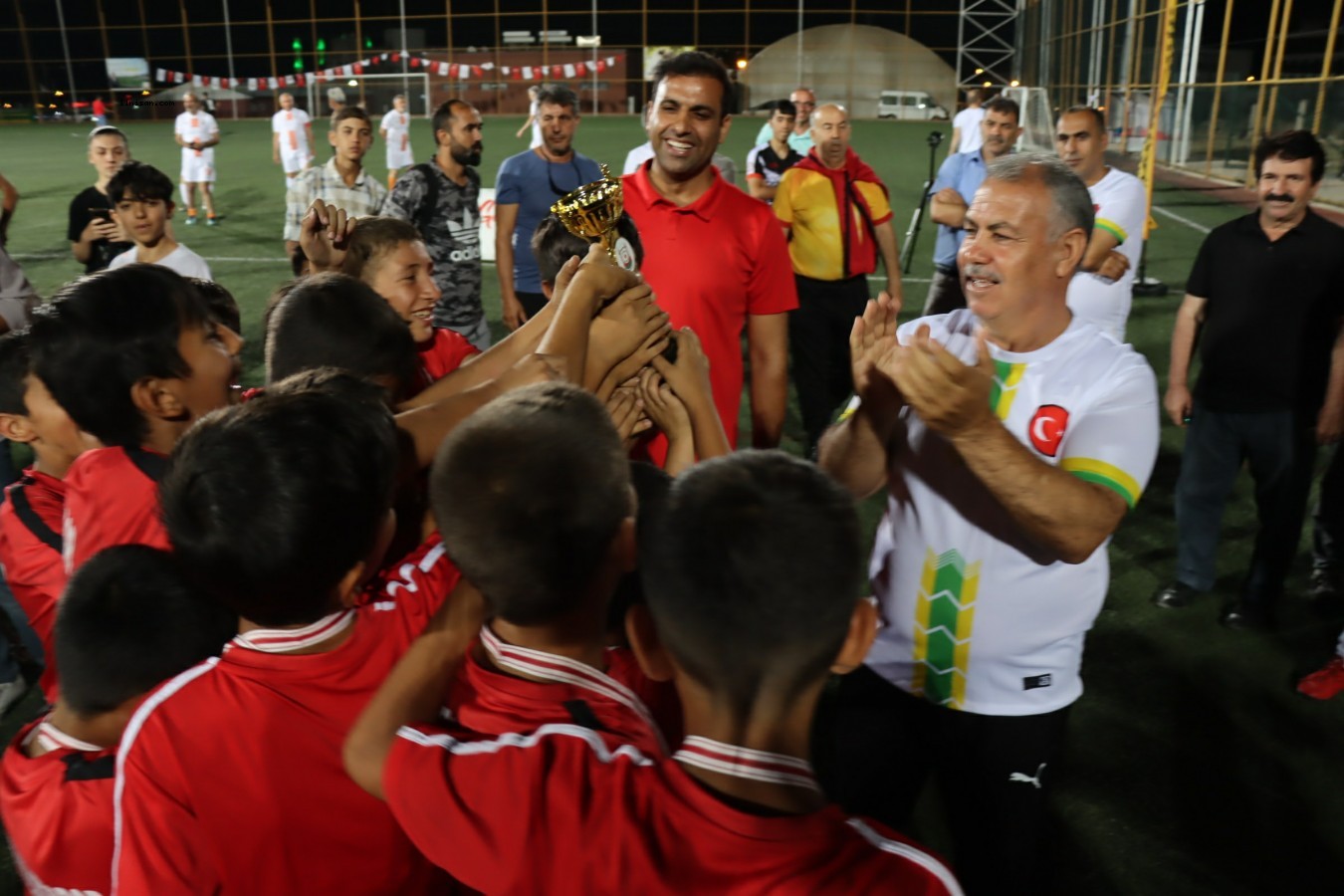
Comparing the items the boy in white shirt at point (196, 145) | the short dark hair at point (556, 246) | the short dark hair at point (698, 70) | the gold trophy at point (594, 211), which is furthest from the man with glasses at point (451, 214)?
the boy in white shirt at point (196, 145)

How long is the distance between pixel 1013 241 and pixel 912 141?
2913 centimetres

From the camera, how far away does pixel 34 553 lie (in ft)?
7.38

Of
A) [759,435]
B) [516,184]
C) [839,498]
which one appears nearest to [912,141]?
[516,184]

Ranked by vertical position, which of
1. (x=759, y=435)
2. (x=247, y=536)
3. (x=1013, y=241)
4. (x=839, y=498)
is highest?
(x=1013, y=241)

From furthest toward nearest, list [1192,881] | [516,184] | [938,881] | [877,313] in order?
[516,184], [1192,881], [877,313], [938,881]

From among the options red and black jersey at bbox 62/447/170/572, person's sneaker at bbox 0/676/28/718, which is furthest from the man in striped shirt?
red and black jersey at bbox 62/447/170/572

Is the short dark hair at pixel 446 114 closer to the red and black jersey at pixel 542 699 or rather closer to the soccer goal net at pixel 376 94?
the red and black jersey at pixel 542 699

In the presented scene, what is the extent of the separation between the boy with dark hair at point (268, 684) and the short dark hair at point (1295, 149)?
13.2 feet

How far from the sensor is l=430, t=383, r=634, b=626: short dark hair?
1278 millimetres

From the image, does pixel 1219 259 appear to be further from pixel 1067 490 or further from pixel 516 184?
pixel 516 184

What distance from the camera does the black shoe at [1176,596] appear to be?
4371 millimetres

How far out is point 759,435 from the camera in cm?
344

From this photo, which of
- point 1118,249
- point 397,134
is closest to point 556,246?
point 1118,249

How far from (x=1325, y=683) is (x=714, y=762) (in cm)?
349
